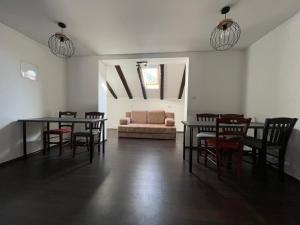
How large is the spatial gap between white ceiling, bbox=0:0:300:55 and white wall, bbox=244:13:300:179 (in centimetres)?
20

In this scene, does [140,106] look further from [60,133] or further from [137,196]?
[137,196]

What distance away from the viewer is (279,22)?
9.47 ft

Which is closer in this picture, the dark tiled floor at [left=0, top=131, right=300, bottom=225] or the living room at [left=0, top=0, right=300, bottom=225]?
the dark tiled floor at [left=0, top=131, right=300, bottom=225]

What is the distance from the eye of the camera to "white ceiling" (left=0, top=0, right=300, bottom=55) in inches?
97.4

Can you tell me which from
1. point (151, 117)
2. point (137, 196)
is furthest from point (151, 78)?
point (137, 196)

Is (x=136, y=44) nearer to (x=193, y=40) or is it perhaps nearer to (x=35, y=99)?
(x=193, y=40)

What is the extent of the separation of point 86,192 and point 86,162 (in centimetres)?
122

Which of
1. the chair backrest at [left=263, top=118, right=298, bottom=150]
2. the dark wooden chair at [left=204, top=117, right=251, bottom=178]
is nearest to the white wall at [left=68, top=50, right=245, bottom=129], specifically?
the dark wooden chair at [left=204, top=117, right=251, bottom=178]

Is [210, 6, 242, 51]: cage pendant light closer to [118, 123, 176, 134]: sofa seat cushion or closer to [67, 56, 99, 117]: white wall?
[118, 123, 176, 134]: sofa seat cushion

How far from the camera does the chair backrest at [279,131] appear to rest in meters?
2.43

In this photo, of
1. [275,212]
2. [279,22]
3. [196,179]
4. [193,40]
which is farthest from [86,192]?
[279,22]

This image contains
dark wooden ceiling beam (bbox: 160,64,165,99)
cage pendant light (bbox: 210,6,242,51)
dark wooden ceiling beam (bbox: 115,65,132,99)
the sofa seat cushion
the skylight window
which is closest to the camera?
cage pendant light (bbox: 210,6,242,51)

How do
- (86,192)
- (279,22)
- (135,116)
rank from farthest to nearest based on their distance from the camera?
(135,116)
(279,22)
(86,192)

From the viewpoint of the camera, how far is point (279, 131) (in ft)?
8.30
